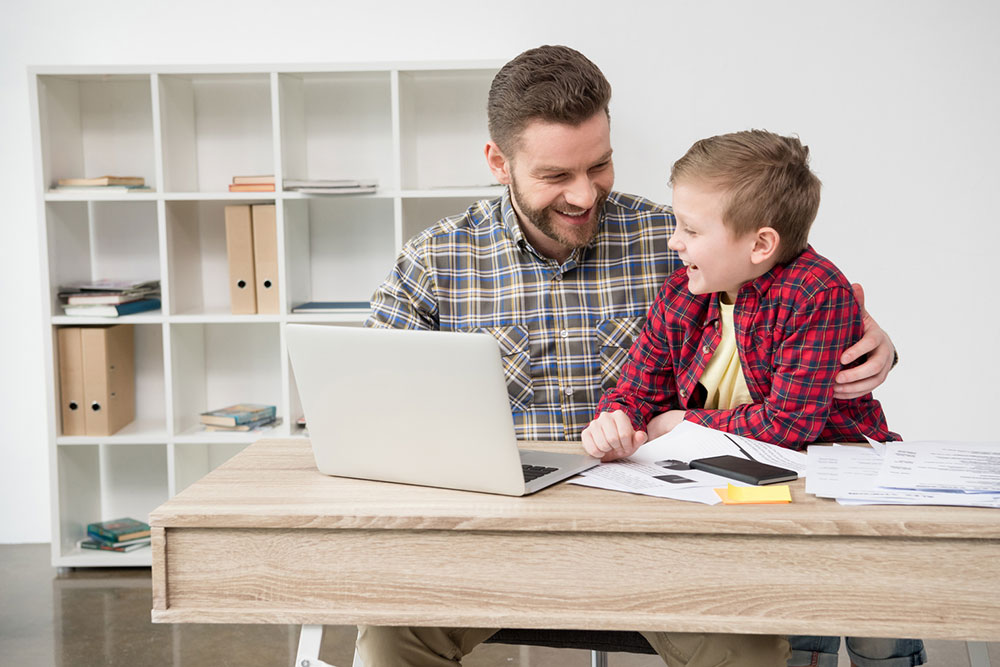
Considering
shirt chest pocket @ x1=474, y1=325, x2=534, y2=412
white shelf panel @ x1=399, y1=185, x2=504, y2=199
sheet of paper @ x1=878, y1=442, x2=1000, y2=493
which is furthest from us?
white shelf panel @ x1=399, y1=185, x2=504, y2=199

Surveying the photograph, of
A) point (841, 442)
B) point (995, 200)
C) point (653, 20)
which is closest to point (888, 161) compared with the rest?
point (995, 200)

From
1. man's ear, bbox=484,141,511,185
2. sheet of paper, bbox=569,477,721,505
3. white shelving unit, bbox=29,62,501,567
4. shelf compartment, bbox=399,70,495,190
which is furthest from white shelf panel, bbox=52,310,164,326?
sheet of paper, bbox=569,477,721,505

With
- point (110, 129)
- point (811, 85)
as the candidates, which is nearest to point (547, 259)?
point (811, 85)

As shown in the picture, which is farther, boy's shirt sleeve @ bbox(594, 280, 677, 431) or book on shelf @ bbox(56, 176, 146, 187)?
book on shelf @ bbox(56, 176, 146, 187)

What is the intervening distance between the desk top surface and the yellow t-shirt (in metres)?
0.43

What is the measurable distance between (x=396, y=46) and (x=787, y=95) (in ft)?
4.54

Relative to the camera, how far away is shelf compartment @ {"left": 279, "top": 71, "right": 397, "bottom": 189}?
11.0 ft

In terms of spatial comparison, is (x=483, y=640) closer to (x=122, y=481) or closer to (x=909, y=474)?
(x=909, y=474)

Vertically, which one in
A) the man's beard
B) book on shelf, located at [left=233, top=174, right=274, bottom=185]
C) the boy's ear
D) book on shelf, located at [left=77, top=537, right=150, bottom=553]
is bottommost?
book on shelf, located at [left=77, top=537, right=150, bottom=553]

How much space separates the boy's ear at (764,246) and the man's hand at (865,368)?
0.20m

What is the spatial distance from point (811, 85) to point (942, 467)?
230 centimetres

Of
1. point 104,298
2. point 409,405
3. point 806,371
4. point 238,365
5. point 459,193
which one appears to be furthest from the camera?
point 238,365

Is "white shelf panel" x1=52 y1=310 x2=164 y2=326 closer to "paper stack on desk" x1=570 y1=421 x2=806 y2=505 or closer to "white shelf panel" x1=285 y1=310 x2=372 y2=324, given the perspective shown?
"white shelf panel" x1=285 y1=310 x2=372 y2=324

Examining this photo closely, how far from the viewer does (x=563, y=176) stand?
68.9 inches
